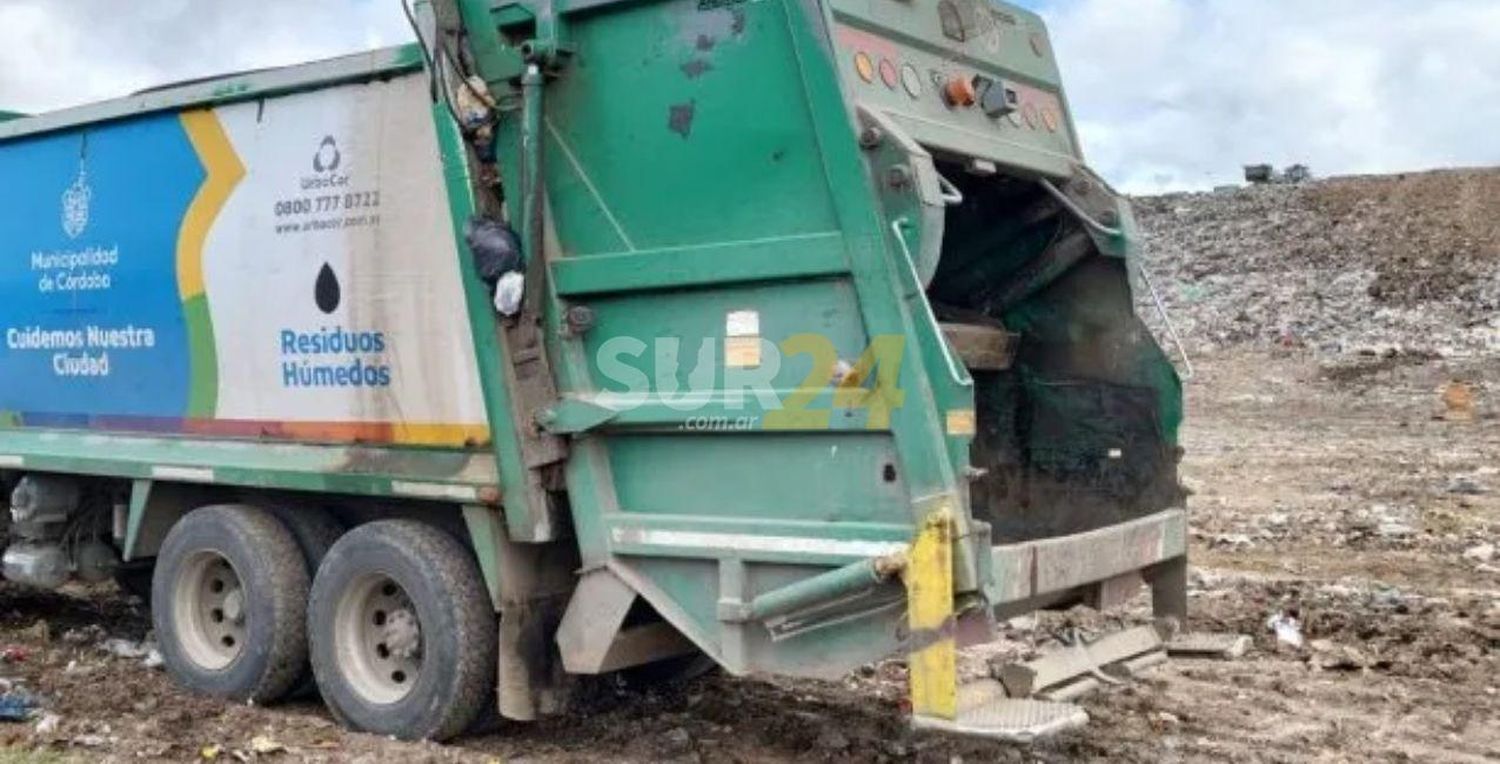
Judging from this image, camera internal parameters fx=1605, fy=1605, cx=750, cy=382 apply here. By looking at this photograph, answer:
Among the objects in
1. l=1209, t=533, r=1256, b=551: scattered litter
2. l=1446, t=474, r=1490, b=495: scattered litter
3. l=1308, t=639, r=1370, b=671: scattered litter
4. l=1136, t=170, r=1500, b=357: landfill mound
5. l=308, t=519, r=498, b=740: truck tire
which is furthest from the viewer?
l=1136, t=170, r=1500, b=357: landfill mound

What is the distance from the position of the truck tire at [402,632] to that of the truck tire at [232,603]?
197 millimetres

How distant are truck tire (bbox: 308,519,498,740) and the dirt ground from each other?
13cm

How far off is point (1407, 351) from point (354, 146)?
17241mm

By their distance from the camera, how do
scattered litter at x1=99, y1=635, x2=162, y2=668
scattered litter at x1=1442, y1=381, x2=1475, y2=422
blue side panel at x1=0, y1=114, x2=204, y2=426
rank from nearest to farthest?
blue side panel at x1=0, y1=114, x2=204, y2=426 < scattered litter at x1=99, y1=635, x2=162, y2=668 < scattered litter at x1=1442, y1=381, x2=1475, y2=422

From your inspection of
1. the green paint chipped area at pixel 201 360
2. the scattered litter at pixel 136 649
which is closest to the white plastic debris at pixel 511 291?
the green paint chipped area at pixel 201 360

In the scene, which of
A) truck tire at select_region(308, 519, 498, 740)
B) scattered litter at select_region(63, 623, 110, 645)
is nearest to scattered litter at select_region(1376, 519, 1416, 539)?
truck tire at select_region(308, 519, 498, 740)

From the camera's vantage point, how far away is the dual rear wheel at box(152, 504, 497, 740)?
521 centimetres

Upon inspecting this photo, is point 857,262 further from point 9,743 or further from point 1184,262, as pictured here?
point 1184,262

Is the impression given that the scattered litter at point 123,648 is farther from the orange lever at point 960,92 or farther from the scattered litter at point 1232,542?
the scattered litter at point 1232,542

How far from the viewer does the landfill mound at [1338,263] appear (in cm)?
2161

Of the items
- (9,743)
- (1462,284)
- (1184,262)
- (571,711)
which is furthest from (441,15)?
(1184,262)

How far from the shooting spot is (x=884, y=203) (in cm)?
434

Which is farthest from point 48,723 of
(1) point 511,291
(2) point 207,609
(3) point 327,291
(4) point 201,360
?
(1) point 511,291

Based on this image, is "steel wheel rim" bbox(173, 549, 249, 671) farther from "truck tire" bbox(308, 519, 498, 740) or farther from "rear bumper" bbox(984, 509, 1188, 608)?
"rear bumper" bbox(984, 509, 1188, 608)
